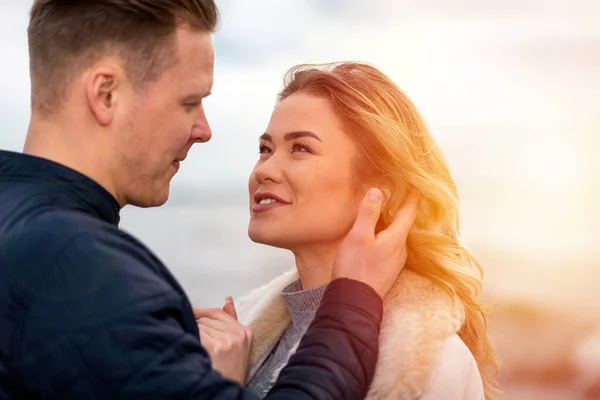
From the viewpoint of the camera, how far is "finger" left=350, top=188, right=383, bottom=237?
253 cm

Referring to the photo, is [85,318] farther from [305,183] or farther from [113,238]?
[305,183]

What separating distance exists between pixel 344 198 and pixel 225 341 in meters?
0.73

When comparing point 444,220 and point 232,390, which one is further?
point 444,220

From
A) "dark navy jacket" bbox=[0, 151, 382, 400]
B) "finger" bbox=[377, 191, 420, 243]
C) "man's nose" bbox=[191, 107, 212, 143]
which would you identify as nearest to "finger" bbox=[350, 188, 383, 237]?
"finger" bbox=[377, 191, 420, 243]

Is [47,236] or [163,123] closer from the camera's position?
[47,236]

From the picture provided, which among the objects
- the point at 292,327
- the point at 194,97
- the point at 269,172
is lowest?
the point at 292,327

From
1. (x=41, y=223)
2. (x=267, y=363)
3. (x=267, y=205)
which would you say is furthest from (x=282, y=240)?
(x=41, y=223)

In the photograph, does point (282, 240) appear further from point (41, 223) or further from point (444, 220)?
point (41, 223)

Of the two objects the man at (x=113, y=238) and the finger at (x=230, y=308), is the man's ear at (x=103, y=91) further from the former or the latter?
the finger at (x=230, y=308)

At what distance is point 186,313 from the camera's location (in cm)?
179

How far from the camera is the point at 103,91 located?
1.93 meters

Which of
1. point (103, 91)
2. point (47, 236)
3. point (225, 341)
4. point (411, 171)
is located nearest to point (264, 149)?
point (411, 171)

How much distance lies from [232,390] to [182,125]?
2.39 feet

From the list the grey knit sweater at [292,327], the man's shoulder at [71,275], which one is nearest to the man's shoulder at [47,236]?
the man's shoulder at [71,275]
